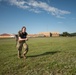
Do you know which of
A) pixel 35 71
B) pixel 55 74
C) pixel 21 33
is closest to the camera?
pixel 55 74

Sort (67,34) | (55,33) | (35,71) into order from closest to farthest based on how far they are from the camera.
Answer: (35,71), (67,34), (55,33)

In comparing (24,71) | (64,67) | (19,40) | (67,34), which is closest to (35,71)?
(24,71)

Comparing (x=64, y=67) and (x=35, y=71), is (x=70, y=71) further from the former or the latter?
(x=35, y=71)

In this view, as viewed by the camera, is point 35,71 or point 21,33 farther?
point 21,33

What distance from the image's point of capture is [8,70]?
304 inches

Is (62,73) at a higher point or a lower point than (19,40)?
lower

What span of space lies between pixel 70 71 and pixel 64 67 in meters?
0.71

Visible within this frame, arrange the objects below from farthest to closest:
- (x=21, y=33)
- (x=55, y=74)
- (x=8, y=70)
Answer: (x=21, y=33) < (x=8, y=70) < (x=55, y=74)

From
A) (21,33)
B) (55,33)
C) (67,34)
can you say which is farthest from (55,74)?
(55,33)

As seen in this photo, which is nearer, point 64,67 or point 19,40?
point 64,67

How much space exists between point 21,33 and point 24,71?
366 centimetres

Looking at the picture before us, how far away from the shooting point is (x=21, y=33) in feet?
34.0

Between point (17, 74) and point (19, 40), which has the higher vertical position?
point (19, 40)

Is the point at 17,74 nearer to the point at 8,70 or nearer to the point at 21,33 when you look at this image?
the point at 8,70
